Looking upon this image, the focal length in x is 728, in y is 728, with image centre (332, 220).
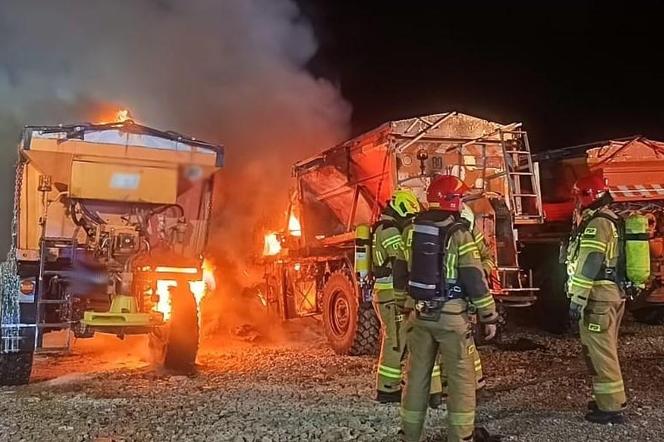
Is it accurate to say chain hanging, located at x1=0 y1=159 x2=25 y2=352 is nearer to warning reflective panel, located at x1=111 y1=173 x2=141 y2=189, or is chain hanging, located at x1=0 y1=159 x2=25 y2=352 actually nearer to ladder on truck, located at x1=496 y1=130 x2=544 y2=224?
warning reflective panel, located at x1=111 y1=173 x2=141 y2=189

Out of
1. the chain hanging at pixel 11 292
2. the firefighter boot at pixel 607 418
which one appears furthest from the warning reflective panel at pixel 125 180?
the firefighter boot at pixel 607 418

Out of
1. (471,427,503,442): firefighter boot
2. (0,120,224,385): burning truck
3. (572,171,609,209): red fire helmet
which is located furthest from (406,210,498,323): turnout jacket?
(0,120,224,385): burning truck

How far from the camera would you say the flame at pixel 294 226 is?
10945 mm

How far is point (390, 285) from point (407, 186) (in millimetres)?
2654

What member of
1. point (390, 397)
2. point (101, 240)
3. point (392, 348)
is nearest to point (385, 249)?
point (392, 348)

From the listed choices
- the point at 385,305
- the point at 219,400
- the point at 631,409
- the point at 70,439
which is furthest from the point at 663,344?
the point at 70,439

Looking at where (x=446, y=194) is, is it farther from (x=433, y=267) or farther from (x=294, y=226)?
(x=294, y=226)

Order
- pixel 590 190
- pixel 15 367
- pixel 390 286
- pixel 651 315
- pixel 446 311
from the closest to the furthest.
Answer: pixel 446 311
pixel 590 190
pixel 390 286
pixel 15 367
pixel 651 315

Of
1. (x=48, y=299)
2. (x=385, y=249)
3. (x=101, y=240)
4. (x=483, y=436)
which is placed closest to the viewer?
(x=483, y=436)

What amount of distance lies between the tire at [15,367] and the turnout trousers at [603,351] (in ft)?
17.0

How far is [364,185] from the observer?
9531 millimetres

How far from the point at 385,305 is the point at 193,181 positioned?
2824mm

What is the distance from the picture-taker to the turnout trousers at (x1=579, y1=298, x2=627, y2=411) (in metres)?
5.37

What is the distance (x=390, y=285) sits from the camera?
6.44 m
